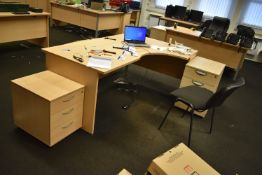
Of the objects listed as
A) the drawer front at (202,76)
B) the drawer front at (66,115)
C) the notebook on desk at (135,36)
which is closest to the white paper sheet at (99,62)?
the drawer front at (66,115)

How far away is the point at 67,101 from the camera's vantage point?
6.56 ft

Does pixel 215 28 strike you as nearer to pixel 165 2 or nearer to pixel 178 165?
pixel 165 2

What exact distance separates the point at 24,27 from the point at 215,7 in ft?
18.5

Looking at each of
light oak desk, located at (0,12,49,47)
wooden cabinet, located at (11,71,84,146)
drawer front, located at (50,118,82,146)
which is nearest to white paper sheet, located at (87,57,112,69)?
wooden cabinet, located at (11,71,84,146)

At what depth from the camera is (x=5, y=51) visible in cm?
409

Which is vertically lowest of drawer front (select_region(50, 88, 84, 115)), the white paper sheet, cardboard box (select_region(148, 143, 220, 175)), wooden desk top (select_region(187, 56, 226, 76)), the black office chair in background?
cardboard box (select_region(148, 143, 220, 175))

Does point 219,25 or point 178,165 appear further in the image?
point 219,25

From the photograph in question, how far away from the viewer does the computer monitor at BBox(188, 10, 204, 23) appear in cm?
662

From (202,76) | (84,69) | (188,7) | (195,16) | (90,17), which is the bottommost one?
(202,76)

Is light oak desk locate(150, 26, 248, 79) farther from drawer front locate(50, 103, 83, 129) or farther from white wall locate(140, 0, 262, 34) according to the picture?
drawer front locate(50, 103, 83, 129)

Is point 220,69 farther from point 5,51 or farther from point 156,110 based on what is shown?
point 5,51

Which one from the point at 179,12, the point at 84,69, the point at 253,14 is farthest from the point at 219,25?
the point at 84,69

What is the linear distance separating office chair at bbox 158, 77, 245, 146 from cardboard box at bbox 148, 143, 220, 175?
0.60 m

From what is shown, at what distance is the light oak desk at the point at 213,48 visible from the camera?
4477 millimetres
